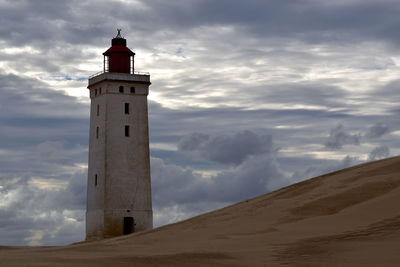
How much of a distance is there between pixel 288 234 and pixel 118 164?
27522 millimetres

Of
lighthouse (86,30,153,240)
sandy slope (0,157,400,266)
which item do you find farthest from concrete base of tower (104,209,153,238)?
sandy slope (0,157,400,266)

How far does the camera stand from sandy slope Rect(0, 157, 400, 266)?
19641 millimetres

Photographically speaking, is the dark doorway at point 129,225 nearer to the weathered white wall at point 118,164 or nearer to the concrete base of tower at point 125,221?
the concrete base of tower at point 125,221

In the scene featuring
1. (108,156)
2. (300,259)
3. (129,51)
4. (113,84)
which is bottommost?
(300,259)

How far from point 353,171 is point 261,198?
548 centimetres

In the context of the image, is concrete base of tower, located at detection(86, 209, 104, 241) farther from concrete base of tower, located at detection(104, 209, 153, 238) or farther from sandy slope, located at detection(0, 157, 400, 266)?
sandy slope, located at detection(0, 157, 400, 266)

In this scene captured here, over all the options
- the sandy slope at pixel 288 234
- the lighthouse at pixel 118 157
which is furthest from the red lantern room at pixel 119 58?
the sandy slope at pixel 288 234

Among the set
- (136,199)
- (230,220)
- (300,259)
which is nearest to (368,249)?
(300,259)

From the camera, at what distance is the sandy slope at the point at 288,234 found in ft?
64.4

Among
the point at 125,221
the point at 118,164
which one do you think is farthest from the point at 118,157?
the point at 125,221

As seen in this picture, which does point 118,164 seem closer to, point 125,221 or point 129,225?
point 125,221

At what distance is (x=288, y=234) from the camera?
2514 cm

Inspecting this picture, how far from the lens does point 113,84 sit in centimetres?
5184

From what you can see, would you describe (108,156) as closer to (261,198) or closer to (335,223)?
(261,198)
